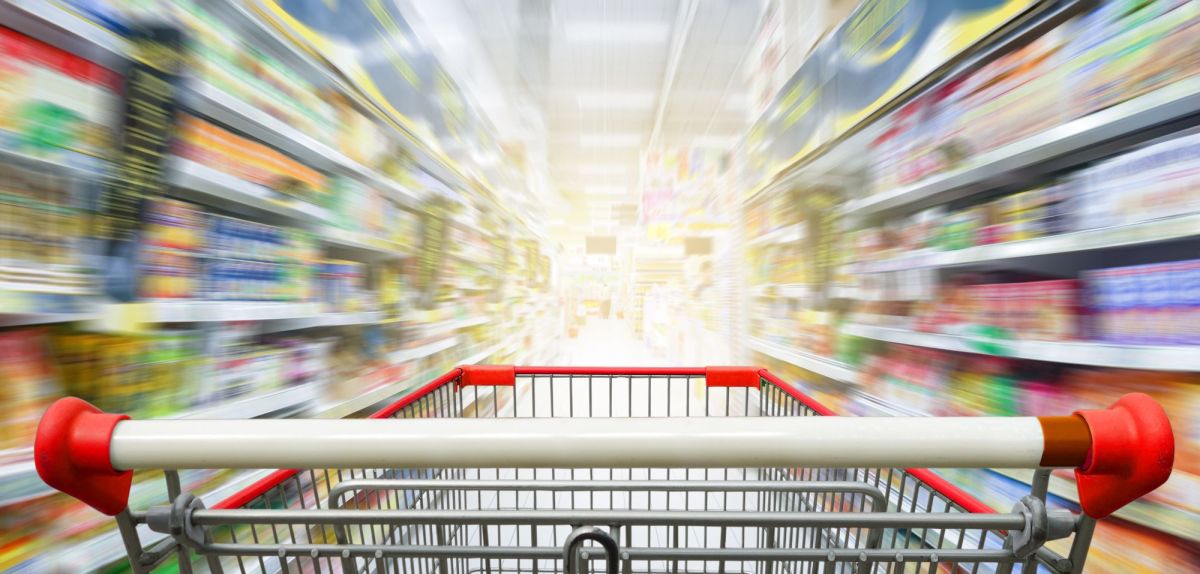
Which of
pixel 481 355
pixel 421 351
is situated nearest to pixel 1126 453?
pixel 421 351

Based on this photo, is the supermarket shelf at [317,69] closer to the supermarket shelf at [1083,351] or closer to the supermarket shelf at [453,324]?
the supermarket shelf at [453,324]

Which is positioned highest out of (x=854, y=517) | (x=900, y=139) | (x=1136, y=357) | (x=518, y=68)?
(x=518, y=68)

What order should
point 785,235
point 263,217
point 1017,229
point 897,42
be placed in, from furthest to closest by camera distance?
1. point 785,235
2. point 897,42
3. point 263,217
4. point 1017,229

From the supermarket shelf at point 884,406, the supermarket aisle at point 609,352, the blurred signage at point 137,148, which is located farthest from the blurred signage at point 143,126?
the supermarket aisle at point 609,352

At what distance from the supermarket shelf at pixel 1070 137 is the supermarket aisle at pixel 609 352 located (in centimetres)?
439

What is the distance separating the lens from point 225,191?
0.92 meters

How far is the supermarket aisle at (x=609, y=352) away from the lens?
562cm

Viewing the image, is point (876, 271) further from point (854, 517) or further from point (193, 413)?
point (193, 413)

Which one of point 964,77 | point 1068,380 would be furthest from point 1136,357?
point 964,77

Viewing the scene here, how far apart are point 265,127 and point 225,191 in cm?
21

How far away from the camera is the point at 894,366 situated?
1.41m

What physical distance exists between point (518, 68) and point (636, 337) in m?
6.09

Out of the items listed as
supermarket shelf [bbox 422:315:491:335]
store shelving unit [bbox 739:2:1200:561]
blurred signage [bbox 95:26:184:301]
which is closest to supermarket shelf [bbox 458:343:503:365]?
supermarket shelf [bbox 422:315:491:335]

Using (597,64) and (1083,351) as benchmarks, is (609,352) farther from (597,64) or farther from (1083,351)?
(1083,351)
